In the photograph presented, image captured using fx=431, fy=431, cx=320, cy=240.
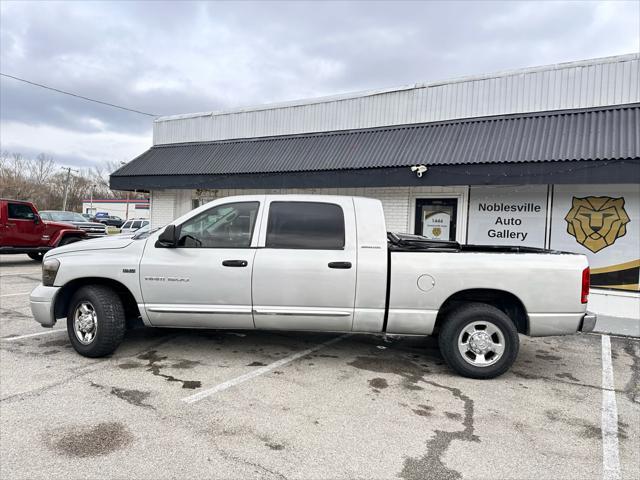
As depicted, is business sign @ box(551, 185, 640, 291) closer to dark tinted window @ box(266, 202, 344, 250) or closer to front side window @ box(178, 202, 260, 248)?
dark tinted window @ box(266, 202, 344, 250)

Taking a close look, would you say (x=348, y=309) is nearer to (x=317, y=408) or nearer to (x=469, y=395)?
(x=317, y=408)

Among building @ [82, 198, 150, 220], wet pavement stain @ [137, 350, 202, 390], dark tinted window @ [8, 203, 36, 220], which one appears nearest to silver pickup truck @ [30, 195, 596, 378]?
wet pavement stain @ [137, 350, 202, 390]

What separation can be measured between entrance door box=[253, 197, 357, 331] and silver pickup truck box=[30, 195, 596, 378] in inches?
0.4

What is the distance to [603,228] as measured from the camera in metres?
8.30

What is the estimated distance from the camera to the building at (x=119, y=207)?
7144cm

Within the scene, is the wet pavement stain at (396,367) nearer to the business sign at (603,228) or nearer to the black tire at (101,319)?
the black tire at (101,319)

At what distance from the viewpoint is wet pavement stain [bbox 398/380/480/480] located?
2.83 meters

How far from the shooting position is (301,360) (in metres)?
5.05

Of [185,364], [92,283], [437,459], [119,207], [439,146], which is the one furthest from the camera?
[119,207]

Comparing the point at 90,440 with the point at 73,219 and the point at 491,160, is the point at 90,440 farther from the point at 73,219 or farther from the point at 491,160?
the point at 73,219

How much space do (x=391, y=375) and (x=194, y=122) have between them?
11627 mm

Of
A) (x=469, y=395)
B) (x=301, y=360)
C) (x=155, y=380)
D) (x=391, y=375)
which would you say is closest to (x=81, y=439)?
(x=155, y=380)

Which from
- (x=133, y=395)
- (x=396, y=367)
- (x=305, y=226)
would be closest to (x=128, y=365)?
(x=133, y=395)

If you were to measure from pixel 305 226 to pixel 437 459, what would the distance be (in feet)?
8.63
